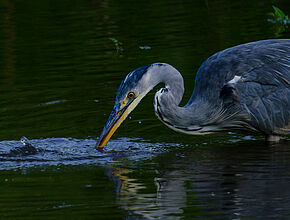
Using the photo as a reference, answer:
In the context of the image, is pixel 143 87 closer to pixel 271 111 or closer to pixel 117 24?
pixel 271 111

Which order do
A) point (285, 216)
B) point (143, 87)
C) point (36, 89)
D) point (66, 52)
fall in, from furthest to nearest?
point (66, 52) → point (36, 89) → point (143, 87) → point (285, 216)

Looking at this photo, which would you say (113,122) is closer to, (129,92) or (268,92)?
(129,92)

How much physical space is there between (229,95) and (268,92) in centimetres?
44

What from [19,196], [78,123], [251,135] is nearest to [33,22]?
[78,123]

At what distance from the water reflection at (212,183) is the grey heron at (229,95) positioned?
11.9 inches

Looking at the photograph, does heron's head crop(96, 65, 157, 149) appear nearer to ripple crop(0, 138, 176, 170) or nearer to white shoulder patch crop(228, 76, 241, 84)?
ripple crop(0, 138, 176, 170)

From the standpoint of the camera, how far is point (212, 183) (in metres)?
6.85

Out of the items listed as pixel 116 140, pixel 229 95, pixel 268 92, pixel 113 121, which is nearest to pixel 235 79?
pixel 229 95

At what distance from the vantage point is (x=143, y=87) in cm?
791

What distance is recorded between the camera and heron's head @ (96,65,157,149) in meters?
7.84

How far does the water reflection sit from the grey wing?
0.32 metres

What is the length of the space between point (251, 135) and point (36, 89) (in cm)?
372

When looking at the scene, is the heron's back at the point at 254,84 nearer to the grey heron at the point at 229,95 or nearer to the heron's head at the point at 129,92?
the grey heron at the point at 229,95

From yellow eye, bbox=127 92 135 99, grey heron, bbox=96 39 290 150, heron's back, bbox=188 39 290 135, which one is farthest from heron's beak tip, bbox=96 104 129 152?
heron's back, bbox=188 39 290 135
